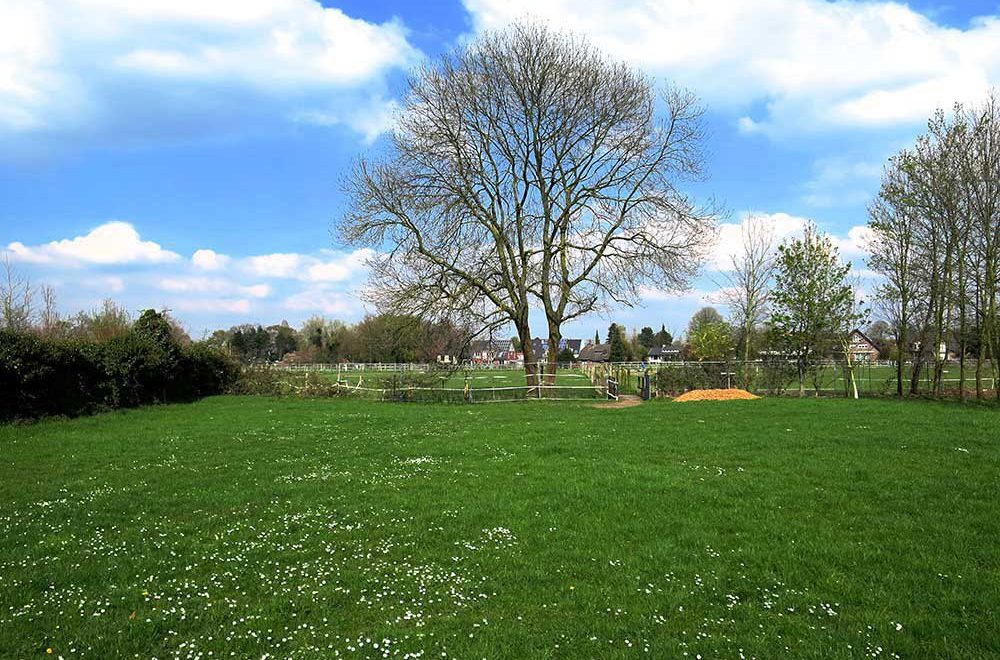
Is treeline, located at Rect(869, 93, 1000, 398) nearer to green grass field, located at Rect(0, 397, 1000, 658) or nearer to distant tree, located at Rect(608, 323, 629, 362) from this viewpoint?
green grass field, located at Rect(0, 397, 1000, 658)

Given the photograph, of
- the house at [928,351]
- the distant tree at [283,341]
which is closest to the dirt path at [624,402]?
the house at [928,351]

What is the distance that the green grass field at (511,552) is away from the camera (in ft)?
13.1

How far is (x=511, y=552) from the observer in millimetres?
5676

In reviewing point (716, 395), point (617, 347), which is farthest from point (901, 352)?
point (617, 347)

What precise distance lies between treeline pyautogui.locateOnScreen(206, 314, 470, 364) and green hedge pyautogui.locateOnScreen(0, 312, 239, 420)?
480cm

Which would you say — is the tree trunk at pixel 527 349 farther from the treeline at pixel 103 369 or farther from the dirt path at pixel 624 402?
the treeline at pixel 103 369

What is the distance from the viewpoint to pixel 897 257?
27.3 metres

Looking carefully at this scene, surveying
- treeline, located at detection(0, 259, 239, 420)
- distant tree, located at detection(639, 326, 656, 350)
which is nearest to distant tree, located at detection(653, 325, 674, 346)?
distant tree, located at detection(639, 326, 656, 350)

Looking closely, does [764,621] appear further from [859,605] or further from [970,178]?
[970,178]

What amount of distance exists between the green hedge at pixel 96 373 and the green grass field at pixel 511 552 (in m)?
6.89

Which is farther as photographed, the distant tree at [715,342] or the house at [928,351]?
the distant tree at [715,342]

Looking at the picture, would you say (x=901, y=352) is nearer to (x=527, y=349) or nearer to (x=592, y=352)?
(x=527, y=349)

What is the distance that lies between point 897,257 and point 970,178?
4645mm

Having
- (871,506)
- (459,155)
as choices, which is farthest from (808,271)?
(871,506)
